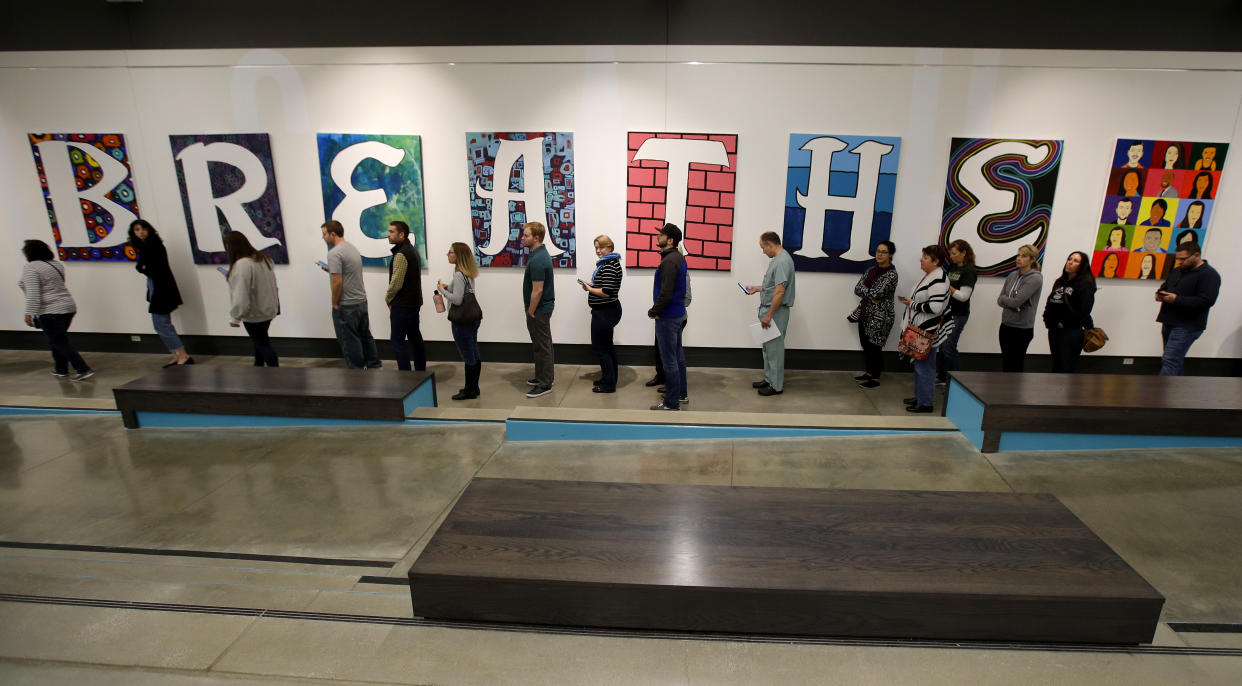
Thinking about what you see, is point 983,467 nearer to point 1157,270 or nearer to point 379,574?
point 379,574

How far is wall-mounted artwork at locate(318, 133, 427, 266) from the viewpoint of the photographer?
20.1 feet

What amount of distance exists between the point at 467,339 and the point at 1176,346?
21.3 ft

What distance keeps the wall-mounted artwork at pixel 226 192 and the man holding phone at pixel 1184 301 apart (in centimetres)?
876

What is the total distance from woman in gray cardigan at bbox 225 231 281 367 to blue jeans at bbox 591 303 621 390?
10.6ft

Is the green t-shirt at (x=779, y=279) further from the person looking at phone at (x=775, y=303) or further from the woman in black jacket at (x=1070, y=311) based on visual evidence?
the woman in black jacket at (x=1070, y=311)

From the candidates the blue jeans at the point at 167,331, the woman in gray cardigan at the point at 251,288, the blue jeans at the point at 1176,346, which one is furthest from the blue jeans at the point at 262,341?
the blue jeans at the point at 1176,346

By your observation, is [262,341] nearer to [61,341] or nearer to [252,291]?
[252,291]

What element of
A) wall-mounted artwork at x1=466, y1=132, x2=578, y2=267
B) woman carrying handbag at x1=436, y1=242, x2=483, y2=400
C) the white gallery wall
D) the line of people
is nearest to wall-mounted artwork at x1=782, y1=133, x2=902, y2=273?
the white gallery wall

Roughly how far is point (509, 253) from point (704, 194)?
7.15 ft

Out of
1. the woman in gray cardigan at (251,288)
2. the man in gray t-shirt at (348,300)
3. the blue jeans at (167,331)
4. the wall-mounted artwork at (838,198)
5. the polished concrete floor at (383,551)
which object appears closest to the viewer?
the polished concrete floor at (383,551)

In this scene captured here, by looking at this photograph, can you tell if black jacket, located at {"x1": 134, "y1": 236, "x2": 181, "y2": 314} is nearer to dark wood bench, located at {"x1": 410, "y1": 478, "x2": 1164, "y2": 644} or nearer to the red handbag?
dark wood bench, located at {"x1": 410, "y1": 478, "x2": 1164, "y2": 644}

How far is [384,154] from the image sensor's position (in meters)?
6.14

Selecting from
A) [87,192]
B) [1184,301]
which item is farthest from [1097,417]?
[87,192]

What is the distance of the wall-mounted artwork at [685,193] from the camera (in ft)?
19.3
